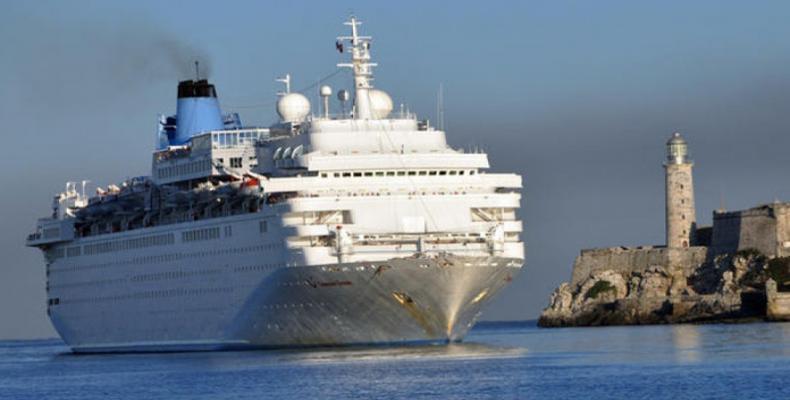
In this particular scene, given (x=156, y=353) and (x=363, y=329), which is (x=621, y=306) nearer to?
(x=156, y=353)

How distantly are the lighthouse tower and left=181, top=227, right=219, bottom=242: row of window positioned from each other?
50686 mm

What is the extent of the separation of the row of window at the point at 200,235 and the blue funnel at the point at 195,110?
885 cm

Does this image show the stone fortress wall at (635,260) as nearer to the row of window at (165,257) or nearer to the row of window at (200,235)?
→ the row of window at (165,257)

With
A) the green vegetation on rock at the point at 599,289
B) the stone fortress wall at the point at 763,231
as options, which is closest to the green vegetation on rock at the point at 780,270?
the stone fortress wall at the point at 763,231

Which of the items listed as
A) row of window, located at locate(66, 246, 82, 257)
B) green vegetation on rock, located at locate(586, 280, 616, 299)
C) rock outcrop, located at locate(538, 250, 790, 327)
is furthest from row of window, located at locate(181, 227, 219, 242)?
green vegetation on rock, located at locate(586, 280, 616, 299)

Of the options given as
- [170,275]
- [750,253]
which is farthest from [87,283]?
[750,253]

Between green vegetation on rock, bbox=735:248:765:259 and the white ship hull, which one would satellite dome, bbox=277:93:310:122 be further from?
green vegetation on rock, bbox=735:248:765:259

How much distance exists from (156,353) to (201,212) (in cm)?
580

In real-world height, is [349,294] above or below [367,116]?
below

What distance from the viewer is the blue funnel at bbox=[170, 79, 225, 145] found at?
269 ft

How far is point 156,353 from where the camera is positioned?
3014 inches

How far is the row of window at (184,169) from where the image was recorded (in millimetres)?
74312

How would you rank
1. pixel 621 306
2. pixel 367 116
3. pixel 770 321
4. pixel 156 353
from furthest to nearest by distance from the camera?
pixel 621 306
pixel 770 321
pixel 156 353
pixel 367 116

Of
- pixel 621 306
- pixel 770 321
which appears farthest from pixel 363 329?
pixel 621 306
